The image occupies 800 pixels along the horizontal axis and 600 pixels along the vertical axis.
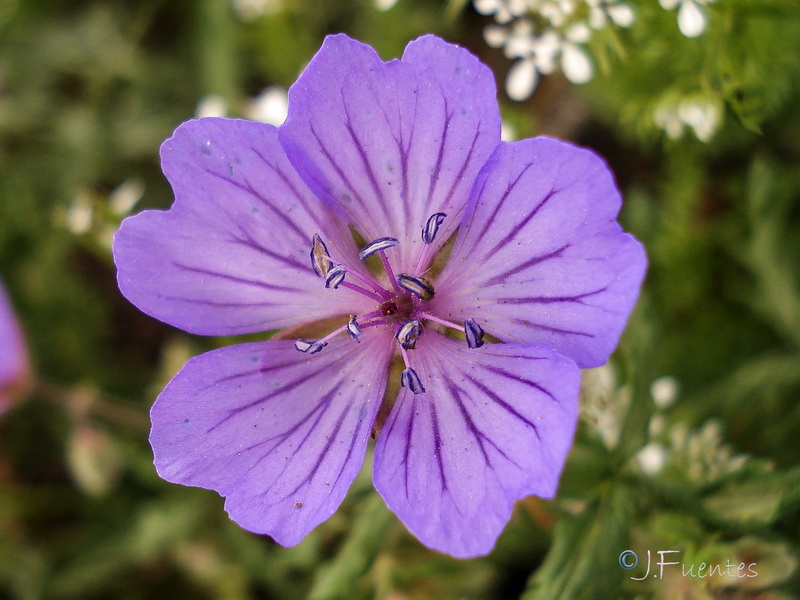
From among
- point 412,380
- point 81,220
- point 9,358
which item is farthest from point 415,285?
point 9,358

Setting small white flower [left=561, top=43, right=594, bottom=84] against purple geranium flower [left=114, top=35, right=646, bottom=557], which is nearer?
purple geranium flower [left=114, top=35, right=646, bottom=557]

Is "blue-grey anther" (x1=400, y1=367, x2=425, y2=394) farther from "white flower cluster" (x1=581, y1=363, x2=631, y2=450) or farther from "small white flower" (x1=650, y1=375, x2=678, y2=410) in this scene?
"small white flower" (x1=650, y1=375, x2=678, y2=410)

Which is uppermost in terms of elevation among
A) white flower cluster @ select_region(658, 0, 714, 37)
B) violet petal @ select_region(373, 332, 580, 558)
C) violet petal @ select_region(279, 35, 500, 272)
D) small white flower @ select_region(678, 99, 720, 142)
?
white flower cluster @ select_region(658, 0, 714, 37)

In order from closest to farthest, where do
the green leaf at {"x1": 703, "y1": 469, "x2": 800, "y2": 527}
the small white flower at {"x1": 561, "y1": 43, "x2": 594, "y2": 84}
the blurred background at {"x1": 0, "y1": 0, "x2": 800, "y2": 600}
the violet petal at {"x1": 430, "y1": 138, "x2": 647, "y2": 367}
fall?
the violet petal at {"x1": 430, "y1": 138, "x2": 647, "y2": 367}
the green leaf at {"x1": 703, "y1": 469, "x2": 800, "y2": 527}
the blurred background at {"x1": 0, "y1": 0, "x2": 800, "y2": 600}
the small white flower at {"x1": 561, "y1": 43, "x2": 594, "y2": 84}

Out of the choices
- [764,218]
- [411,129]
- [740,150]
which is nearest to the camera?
[411,129]

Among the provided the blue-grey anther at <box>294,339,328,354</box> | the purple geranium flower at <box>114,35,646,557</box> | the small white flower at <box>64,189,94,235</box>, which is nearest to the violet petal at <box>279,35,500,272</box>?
the purple geranium flower at <box>114,35,646,557</box>

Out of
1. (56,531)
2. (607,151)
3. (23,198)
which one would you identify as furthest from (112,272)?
(607,151)

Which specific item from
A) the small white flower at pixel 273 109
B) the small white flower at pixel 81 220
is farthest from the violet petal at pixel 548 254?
the small white flower at pixel 81 220

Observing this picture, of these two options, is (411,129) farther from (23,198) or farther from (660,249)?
(23,198)
